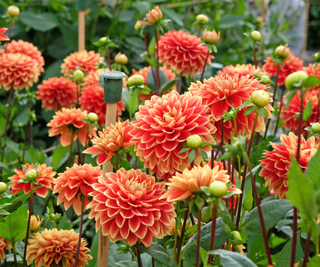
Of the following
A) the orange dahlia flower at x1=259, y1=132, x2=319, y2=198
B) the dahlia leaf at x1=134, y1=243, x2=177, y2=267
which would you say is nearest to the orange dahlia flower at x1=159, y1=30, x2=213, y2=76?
the orange dahlia flower at x1=259, y1=132, x2=319, y2=198

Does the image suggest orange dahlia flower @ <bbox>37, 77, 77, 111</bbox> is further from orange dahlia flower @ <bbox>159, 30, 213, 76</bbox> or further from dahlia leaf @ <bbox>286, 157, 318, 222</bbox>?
dahlia leaf @ <bbox>286, 157, 318, 222</bbox>

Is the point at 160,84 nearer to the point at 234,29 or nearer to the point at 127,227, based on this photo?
the point at 127,227

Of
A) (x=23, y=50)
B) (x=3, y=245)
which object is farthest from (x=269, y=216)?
(x=23, y=50)

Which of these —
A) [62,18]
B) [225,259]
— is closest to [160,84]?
[225,259]

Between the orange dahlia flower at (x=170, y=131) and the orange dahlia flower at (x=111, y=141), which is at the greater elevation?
the orange dahlia flower at (x=170, y=131)

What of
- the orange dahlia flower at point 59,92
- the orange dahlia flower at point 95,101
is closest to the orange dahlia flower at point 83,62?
the orange dahlia flower at point 59,92

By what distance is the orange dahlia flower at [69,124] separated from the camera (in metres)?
0.77

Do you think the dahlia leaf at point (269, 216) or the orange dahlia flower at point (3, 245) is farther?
the orange dahlia flower at point (3, 245)

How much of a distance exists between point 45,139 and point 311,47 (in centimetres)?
407

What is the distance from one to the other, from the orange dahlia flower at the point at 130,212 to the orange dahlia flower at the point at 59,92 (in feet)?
2.11

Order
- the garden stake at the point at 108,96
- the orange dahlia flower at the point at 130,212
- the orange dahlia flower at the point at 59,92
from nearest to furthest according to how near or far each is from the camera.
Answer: the orange dahlia flower at the point at 130,212
the garden stake at the point at 108,96
the orange dahlia flower at the point at 59,92

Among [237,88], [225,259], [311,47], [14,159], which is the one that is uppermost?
[237,88]

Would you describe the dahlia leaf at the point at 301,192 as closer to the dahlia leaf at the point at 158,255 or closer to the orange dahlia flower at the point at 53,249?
the dahlia leaf at the point at 158,255

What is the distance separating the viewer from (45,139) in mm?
1664
